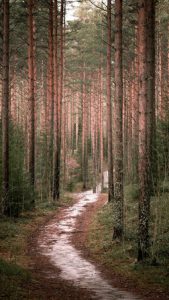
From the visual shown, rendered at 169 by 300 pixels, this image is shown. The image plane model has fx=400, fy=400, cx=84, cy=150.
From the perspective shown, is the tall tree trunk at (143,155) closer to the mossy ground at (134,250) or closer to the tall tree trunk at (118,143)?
the mossy ground at (134,250)

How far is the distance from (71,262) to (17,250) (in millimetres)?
2372

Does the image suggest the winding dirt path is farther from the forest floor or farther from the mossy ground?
the mossy ground

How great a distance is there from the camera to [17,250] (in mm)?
13430

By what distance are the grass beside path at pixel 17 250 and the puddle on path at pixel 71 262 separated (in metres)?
0.71

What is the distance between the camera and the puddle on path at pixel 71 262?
910cm

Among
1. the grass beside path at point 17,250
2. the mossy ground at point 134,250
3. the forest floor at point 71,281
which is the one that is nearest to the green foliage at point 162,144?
the mossy ground at point 134,250

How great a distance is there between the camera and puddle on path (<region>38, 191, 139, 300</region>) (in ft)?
29.9

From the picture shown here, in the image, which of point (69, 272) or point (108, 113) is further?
point (108, 113)

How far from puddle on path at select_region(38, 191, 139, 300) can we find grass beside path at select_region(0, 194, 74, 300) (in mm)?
714

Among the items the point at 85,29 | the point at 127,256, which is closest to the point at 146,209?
the point at 127,256

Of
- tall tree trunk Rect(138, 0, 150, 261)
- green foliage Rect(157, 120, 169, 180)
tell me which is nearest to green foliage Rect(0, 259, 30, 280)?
tall tree trunk Rect(138, 0, 150, 261)

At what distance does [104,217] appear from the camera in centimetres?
1903

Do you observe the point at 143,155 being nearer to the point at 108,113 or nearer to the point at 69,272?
the point at 69,272

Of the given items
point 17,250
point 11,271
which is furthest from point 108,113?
point 11,271
